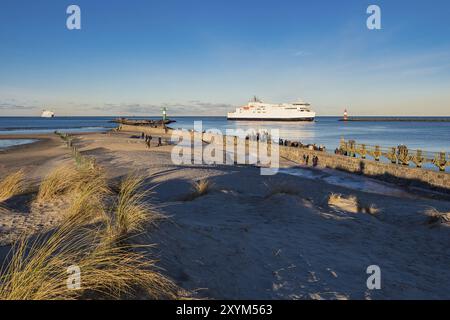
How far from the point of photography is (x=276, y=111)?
130 meters

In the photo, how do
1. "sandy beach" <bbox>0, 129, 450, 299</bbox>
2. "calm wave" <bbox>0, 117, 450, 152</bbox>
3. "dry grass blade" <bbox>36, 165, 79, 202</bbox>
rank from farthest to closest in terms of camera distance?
"calm wave" <bbox>0, 117, 450, 152</bbox> → "dry grass blade" <bbox>36, 165, 79, 202</bbox> → "sandy beach" <bbox>0, 129, 450, 299</bbox>

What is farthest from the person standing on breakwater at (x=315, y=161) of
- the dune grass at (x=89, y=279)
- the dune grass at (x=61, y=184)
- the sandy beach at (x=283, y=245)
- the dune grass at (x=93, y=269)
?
the dune grass at (x=89, y=279)

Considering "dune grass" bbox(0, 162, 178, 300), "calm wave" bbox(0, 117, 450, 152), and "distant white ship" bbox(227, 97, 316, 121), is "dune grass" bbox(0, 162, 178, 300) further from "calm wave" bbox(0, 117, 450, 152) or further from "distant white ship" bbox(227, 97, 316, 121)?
"distant white ship" bbox(227, 97, 316, 121)

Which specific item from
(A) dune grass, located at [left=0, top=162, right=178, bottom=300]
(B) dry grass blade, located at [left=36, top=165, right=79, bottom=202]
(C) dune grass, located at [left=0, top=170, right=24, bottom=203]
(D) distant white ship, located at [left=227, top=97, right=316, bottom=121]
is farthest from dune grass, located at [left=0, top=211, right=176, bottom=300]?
(D) distant white ship, located at [left=227, top=97, right=316, bottom=121]

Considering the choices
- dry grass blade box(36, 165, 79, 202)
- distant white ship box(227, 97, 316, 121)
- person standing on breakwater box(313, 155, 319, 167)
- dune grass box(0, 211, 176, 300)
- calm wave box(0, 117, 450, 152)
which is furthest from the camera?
distant white ship box(227, 97, 316, 121)

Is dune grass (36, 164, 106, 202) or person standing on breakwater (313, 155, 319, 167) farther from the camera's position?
person standing on breakwater (313, 155, 319, 167)

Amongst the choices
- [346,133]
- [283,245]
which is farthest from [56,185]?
[346,133]

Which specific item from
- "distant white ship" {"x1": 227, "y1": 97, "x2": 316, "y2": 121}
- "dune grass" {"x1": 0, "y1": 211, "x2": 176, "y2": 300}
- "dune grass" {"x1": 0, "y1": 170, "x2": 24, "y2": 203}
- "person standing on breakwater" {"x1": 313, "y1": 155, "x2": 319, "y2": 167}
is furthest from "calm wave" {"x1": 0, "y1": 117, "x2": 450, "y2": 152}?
"dune grass" {"x1": 0, "y1": 211, "x2": 176, "y2": 300}

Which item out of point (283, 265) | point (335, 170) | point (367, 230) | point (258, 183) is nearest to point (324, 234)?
point (367, 230)

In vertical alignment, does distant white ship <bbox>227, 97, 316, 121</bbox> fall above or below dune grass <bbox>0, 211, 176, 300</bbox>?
above

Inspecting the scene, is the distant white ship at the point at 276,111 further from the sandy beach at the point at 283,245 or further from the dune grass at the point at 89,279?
the dune grass at the point at 89,279

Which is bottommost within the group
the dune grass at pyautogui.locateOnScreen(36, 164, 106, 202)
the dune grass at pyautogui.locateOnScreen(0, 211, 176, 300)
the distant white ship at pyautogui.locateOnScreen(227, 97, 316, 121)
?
the dune grass at pyautogui.locateOnScreen(0, 211, 176, 300)

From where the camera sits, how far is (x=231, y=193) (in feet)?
34.3

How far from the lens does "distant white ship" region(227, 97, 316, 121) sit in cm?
13038
